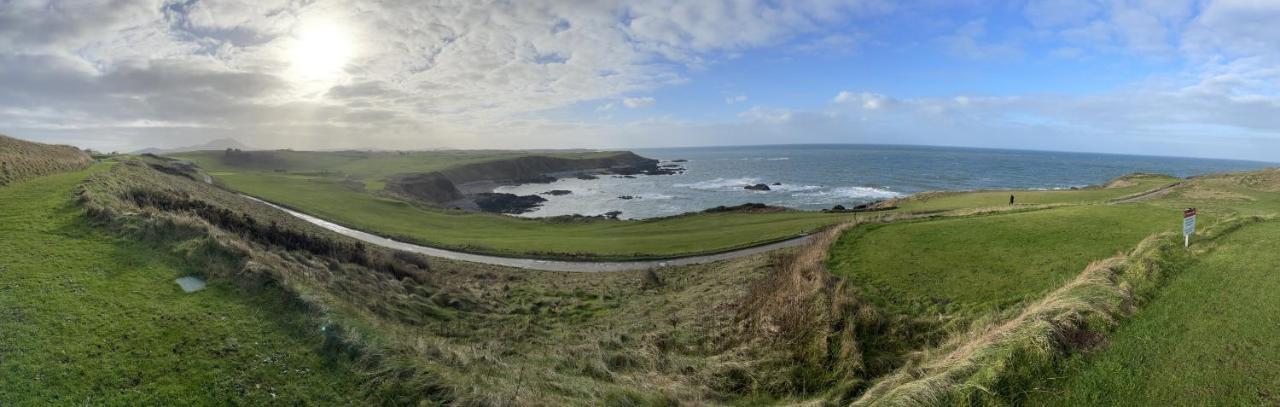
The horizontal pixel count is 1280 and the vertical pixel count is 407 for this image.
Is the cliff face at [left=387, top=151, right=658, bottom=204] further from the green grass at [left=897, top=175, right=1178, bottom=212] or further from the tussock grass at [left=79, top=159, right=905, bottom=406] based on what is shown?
the green grass at [left=897, top=175, right=1178, bottom=212]

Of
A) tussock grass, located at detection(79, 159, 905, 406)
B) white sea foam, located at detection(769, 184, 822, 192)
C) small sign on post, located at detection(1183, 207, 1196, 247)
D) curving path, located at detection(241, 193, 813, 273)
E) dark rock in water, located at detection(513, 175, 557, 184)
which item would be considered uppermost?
small sign on post, located at detection(1183, 207, 1196, 247)

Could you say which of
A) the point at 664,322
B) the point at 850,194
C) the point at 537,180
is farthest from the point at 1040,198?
the point at 537,180

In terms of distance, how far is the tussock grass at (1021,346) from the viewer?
7246mm

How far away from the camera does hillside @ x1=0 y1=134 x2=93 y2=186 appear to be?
Answer: 21.1 metres

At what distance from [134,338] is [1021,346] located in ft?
50.7

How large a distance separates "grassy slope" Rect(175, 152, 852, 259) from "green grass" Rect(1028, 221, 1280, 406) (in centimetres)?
2093

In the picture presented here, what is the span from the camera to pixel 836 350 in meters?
10.8

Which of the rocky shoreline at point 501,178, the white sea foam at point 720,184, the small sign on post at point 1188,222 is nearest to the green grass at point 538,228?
the rocky shoreline at point 501,178

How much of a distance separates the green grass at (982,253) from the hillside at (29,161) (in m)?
32.4

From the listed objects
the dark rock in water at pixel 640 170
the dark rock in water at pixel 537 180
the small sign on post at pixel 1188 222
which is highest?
the dark rock in water at pixel 640 170

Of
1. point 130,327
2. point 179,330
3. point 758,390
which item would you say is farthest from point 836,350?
point 130,327

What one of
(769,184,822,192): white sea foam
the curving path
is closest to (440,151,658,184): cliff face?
(769,184,822,192): white sea foam

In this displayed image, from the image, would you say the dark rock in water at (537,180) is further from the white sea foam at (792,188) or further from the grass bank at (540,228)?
the grass bank at (540,228)

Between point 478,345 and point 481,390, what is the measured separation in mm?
4353
